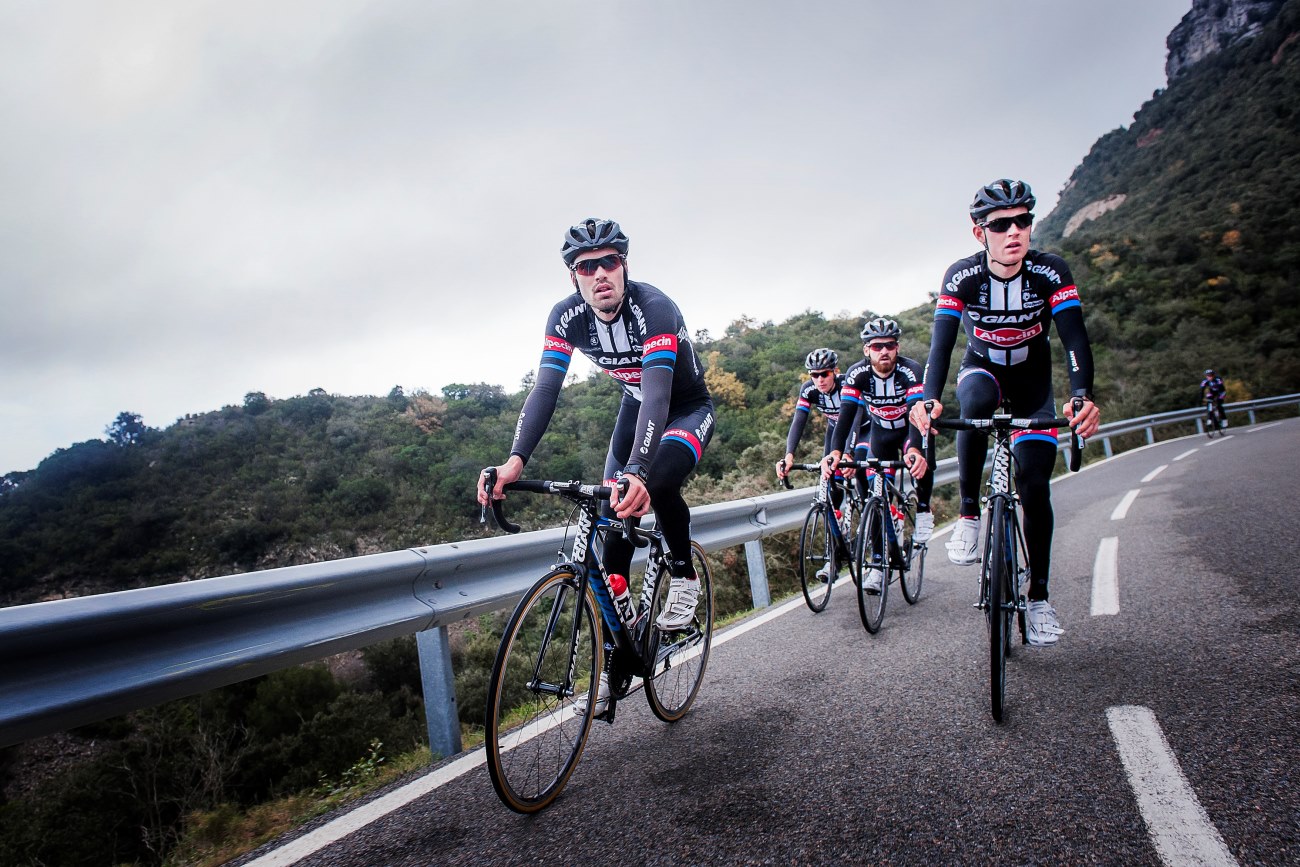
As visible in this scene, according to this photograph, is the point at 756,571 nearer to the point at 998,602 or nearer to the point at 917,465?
the point at 917,465

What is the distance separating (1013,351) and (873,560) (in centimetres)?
185

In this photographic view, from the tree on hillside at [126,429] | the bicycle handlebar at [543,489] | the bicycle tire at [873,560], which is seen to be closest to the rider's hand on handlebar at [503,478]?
the bicycle handlebar at [543,489]

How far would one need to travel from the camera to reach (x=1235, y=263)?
40.5 meters

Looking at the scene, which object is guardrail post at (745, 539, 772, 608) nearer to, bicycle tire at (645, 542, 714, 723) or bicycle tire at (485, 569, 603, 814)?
bicycle tire at (645, 542, 714, 723)

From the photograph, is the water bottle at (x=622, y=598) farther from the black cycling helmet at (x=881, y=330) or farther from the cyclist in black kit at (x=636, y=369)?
the black cycling helmet at (x=881, y=330)

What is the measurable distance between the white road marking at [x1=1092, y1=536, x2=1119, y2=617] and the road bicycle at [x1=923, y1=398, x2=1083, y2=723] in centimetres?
113

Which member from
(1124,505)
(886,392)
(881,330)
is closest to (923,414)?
(881,330)

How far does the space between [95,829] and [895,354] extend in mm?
9147

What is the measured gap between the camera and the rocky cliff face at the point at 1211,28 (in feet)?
346

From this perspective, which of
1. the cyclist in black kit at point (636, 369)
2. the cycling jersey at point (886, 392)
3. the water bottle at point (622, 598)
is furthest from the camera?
the cycling jersey at point (886, 392)

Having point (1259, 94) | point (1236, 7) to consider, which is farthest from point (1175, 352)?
point (1236, 7)

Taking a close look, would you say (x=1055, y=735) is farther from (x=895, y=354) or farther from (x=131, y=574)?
(x=131, y=574)

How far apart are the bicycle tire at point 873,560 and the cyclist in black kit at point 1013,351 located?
0.72 m

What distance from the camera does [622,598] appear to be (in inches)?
115
